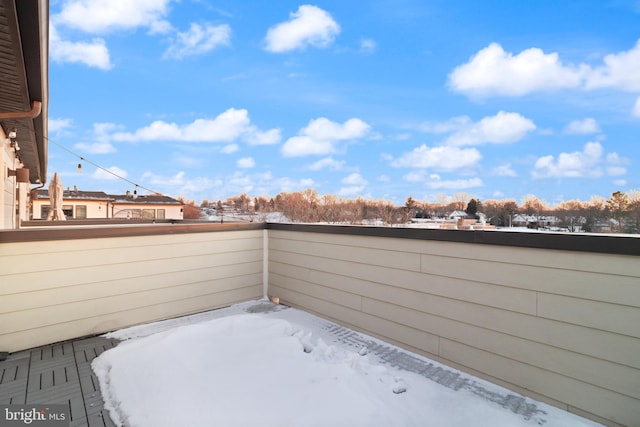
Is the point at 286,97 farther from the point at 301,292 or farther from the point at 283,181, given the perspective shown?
the point at 301,292

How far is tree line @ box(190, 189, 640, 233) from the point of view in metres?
11.0

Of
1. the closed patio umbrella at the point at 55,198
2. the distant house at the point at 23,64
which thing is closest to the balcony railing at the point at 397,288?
the distant house at the point at 23,64

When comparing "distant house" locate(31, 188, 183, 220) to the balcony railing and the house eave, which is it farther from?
the house eave

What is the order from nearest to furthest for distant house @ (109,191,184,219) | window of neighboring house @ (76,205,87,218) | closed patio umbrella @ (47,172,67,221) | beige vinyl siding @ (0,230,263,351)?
beige vinyl siding @ (0,230,263,351) → closed patio umbrella @ (47,172,67,221) → window of neighboring house @ (76,205,87,218) → distant house @ (109,191,184,219)

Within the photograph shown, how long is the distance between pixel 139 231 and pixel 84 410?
6.50ft

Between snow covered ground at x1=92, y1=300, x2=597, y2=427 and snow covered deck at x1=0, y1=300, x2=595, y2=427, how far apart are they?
14 mm

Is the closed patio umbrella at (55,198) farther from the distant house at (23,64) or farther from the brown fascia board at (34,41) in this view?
the brown fascia board at (34,41)

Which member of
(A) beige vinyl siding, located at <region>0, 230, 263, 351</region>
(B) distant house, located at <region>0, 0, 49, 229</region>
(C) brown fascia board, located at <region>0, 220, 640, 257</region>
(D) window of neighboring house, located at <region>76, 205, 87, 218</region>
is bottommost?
(A) beige vinyl siding, located at <region>0, 230, 263, 351</region>

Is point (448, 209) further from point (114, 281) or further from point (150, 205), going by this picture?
point (150, 205)

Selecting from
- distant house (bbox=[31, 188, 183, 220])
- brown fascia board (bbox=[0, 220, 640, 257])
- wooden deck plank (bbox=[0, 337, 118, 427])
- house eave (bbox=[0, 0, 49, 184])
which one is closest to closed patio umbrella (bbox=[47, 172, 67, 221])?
house eave (bbox=[0, 0, 49, 184])

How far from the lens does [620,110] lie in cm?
1475

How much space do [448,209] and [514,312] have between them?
15474 mm

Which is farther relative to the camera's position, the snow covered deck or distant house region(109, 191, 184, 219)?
distant house region(109, 191, 184, 219)

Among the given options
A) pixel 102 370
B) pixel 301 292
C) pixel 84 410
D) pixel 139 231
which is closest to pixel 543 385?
pixel 301 292
